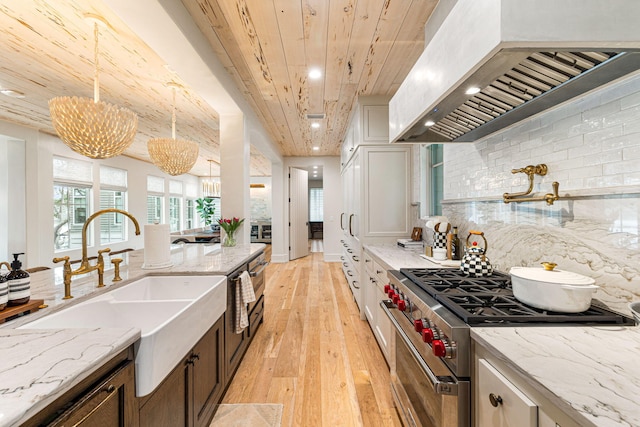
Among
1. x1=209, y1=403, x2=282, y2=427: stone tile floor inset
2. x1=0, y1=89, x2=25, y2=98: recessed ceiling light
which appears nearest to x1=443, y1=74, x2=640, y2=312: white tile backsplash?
x1=209, y1=403, x2=282, y2=427: stone tile floor inset

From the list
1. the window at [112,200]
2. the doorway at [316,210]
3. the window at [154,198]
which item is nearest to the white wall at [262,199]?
the doorway at [316,210]

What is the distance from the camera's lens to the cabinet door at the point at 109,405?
0.70 m

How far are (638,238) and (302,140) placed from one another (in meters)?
5.01

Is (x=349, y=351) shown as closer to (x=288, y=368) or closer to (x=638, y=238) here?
(x=288, y=368)

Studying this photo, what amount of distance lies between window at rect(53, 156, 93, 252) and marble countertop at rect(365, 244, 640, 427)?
663cm

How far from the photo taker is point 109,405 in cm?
82

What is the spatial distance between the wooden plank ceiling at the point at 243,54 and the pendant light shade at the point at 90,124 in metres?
0.35

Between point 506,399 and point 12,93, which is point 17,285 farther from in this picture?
point 12,93

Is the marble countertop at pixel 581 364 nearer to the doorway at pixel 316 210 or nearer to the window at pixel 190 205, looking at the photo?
the window at pixel 190 205

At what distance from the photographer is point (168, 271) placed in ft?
6.01

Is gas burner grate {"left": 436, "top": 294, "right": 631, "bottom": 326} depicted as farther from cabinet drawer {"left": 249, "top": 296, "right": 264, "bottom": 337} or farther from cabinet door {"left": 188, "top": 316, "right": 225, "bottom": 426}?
cabinet drawer {"left": 249, "top": 296, "right": 264, "bottom": 337}

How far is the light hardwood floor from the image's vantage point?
1.75 m

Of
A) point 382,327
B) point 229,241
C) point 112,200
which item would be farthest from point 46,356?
point 112,200

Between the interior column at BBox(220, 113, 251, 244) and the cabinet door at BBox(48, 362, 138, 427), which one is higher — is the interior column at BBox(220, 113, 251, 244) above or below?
above
